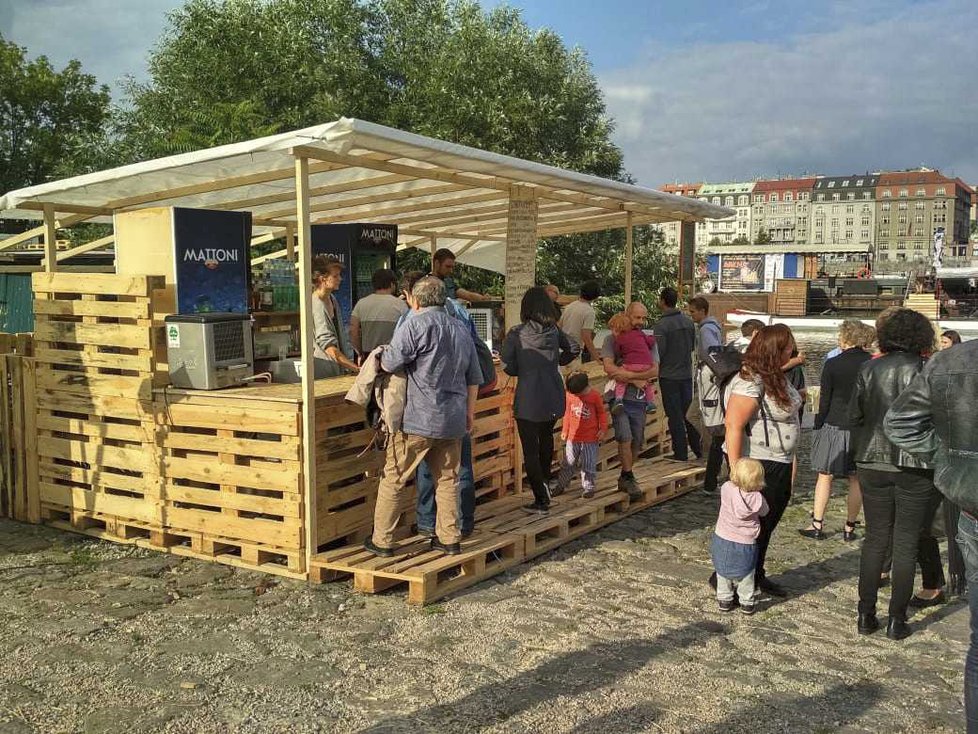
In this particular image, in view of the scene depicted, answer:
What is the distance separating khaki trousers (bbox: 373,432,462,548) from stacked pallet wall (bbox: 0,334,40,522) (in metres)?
3.04

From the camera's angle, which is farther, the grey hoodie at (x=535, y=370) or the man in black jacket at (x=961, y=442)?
the grey hoodie at (x=535, y=370)

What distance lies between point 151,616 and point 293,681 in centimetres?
121

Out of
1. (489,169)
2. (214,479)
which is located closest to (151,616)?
(214,479)

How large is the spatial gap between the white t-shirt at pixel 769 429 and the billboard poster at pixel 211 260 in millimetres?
3552

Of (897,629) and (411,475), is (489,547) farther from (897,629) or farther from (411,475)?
(897,629)

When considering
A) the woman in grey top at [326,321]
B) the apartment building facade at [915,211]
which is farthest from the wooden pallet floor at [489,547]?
the apartment building facade at [915,211]

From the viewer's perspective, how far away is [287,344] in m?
6.36

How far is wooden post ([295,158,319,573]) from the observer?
15.6 ft

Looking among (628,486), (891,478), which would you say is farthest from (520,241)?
(891,478)

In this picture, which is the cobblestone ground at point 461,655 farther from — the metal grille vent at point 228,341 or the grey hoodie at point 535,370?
the metal grille vent at point 228,341

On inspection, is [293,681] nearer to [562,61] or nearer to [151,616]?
[151,616]

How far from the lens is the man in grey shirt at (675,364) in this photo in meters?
7.77

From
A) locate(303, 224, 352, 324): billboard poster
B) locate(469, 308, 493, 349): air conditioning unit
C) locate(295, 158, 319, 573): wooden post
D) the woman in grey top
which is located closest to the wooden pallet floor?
locate(295, 158, 319, 573): wooden post

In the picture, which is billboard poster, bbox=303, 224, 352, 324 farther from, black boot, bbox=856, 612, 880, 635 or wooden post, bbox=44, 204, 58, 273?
black boot, bbox=856, 612, 880, 635
